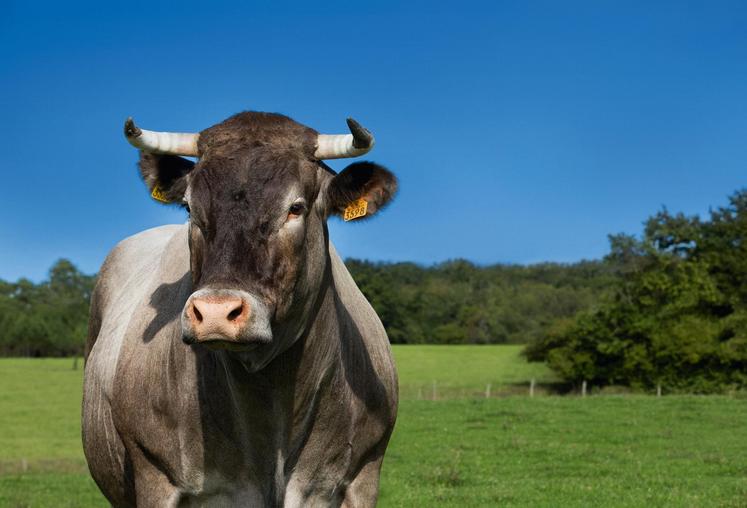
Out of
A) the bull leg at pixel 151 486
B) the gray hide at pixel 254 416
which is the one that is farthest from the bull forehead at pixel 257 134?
the bull leg at pixel 151 486

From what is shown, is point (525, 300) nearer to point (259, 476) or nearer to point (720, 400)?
point (720, 400)

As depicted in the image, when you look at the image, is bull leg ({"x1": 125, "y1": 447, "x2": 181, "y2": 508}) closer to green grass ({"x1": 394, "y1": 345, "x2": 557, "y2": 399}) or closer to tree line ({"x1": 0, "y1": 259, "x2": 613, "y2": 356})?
green grass ({"x1": 394, "y1": 345, "x2": 557, "y2": 399})

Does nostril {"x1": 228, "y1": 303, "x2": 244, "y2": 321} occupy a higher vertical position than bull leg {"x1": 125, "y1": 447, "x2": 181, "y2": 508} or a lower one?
higher

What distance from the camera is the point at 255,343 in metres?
3.98

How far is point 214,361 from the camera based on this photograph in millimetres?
5043

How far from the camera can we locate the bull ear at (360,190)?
16.3ft

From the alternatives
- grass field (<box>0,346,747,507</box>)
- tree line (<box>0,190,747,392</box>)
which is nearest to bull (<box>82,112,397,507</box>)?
grass field (<box>0,346,747,507</box>)

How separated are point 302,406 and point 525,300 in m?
104

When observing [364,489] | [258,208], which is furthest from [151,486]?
[258,208]

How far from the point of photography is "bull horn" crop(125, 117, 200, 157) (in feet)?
16.1

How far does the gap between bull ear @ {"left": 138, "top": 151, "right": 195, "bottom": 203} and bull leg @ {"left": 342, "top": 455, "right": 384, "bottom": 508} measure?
6.63ft

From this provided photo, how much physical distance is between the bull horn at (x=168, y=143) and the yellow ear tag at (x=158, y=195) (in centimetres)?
28

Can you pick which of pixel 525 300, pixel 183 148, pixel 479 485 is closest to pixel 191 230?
pixel 183 148

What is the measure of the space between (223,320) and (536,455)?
62.1 ft
